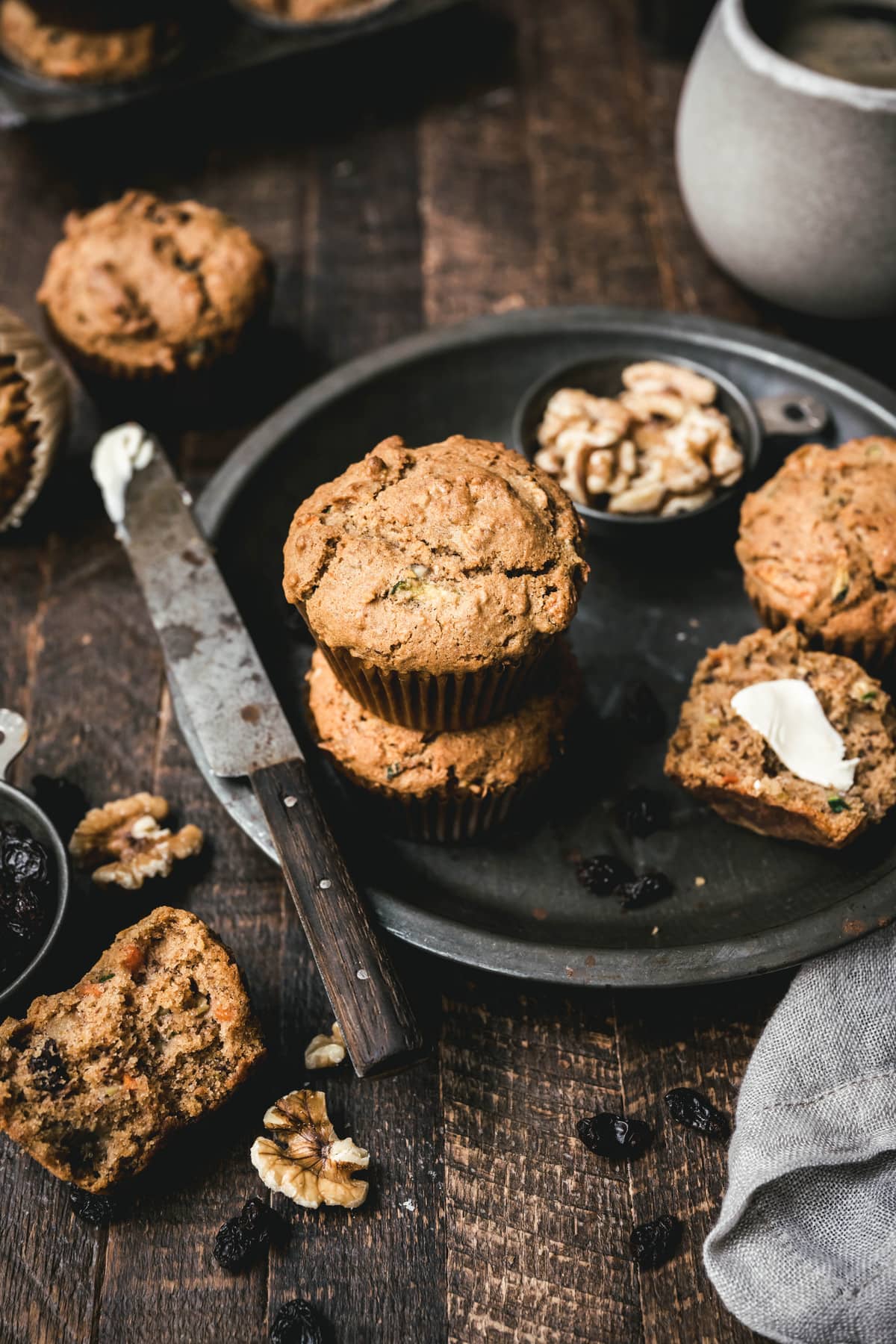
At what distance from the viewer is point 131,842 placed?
2672mm

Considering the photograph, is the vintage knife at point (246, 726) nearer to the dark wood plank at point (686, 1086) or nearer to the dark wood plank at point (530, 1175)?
the dark wood plank at point (530, 1175)

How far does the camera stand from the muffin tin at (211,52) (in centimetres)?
384

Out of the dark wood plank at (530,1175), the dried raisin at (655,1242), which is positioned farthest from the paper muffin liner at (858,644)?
the dried raisin at (655,1242)

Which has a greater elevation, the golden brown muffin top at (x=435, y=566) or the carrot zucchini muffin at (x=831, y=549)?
the golden brown muffin top at (x=435, y=566)

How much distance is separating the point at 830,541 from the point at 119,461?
72.4 inches

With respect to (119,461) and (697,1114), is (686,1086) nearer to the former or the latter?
(697,1114)

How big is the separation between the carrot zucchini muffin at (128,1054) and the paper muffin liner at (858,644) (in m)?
1.55

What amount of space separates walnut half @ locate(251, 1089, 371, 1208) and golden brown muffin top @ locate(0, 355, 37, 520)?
1.80 metres

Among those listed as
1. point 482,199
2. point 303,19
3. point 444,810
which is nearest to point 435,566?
point 444,810

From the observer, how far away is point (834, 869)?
2529 mm

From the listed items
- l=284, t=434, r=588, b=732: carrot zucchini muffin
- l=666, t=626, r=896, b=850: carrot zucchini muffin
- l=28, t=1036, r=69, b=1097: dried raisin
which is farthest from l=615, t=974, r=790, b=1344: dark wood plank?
l=28, t=1036, r=69, b=1097: dried raisin

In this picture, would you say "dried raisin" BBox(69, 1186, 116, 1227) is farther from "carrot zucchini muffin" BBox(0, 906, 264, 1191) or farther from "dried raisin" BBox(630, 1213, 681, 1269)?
"dried raisin" BBox(630, 1213, 681, 1269)

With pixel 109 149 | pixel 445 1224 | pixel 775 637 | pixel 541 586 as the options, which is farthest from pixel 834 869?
pixel 109 149

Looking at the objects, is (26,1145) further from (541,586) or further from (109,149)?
(109,149)
